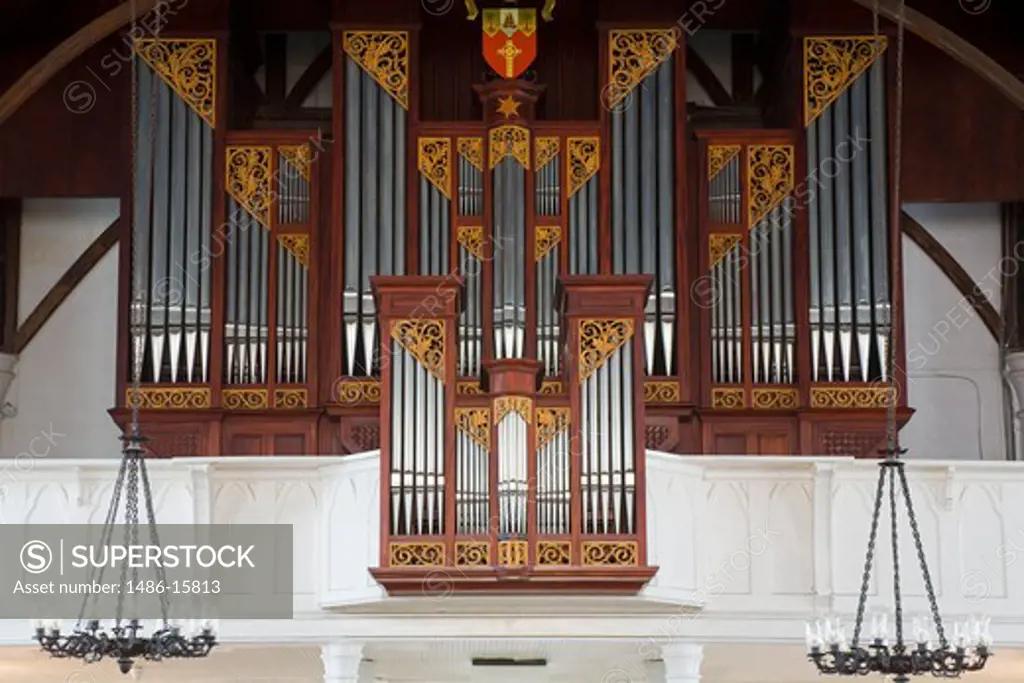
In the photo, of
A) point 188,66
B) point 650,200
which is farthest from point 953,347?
point 188,66

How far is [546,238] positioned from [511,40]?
1.69 m

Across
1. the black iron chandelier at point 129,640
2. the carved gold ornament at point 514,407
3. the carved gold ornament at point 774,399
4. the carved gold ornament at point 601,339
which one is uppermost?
the carved gold ornament at point 601,339

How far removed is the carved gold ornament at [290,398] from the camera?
757 inches

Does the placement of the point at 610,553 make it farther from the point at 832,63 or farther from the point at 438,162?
the point at 832,63

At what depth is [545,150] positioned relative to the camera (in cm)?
1962

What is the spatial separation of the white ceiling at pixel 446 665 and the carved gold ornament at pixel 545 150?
4.13m

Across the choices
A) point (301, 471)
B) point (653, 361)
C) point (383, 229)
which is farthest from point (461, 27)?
point (301, 471)

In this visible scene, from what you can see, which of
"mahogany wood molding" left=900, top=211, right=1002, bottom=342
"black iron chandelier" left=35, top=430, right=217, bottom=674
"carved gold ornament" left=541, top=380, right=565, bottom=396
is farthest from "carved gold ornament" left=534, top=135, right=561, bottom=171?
"black iron chandelier" left=35, top=430, right=217, bottom=674

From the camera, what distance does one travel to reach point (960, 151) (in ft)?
68.1

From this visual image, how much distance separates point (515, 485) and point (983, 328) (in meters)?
6.38

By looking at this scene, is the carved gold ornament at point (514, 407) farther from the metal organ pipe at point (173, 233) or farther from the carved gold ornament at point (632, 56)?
the carved gold ornament at point (632, 56)

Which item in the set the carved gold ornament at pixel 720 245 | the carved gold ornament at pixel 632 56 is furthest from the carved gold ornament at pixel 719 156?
the carved gold ornament at pixel 632 56

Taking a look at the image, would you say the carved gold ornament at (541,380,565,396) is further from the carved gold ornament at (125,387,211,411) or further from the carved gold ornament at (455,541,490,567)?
the carved gold ornament at (125,387,211,411)

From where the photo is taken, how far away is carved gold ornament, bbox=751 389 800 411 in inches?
758
